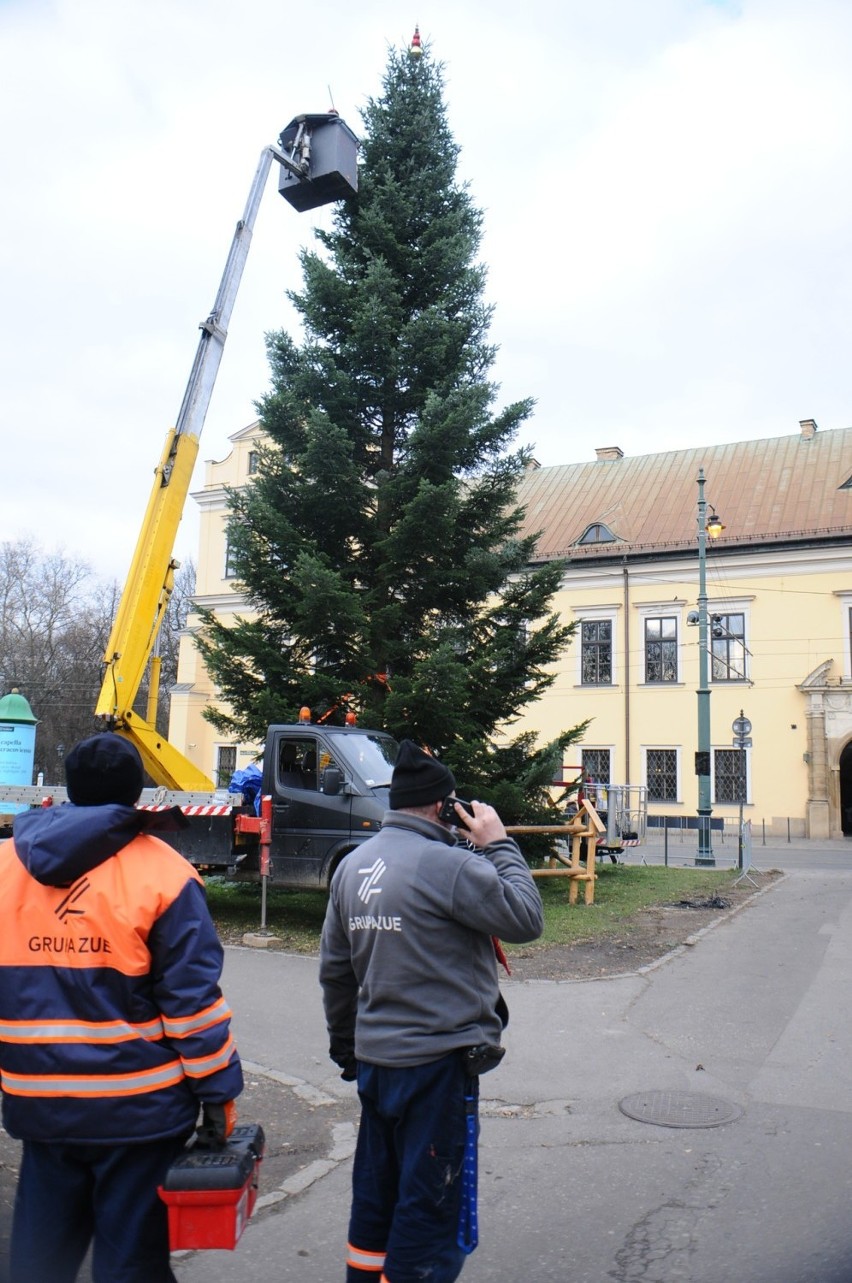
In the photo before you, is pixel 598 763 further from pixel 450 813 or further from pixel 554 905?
pixel 450 813

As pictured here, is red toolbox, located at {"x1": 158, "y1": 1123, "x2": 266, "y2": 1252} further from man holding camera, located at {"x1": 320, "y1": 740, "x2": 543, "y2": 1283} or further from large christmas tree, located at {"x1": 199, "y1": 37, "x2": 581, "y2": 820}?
large christmas tree, located at {"x1": 199, "y1": 37, "x2": 581, "y2": 820}

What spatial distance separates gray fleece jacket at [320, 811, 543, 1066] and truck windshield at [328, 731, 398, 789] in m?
8.34

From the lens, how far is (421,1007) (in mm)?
3164

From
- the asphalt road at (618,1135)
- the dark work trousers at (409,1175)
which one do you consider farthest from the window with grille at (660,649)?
the dark work trousers at (409,1175)

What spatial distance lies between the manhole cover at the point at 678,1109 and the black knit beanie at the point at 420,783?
3.50m

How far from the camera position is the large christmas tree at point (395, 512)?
49.7 feet

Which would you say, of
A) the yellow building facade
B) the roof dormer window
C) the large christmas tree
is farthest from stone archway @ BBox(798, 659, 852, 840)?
the large christmas tree

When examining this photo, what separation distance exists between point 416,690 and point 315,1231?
9.95 metres

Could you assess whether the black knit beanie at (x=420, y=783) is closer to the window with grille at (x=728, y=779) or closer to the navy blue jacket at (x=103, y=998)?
the navy blue jacket at (x=103, y=998)

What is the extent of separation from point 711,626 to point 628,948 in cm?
2944

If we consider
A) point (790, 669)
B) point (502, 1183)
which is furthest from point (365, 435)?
point (790, 669)

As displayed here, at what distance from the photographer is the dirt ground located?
1013 cm

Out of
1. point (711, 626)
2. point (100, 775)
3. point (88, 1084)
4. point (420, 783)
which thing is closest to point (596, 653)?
point (711, 626)

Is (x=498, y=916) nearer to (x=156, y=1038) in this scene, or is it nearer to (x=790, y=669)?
(x=156, y=1038)
